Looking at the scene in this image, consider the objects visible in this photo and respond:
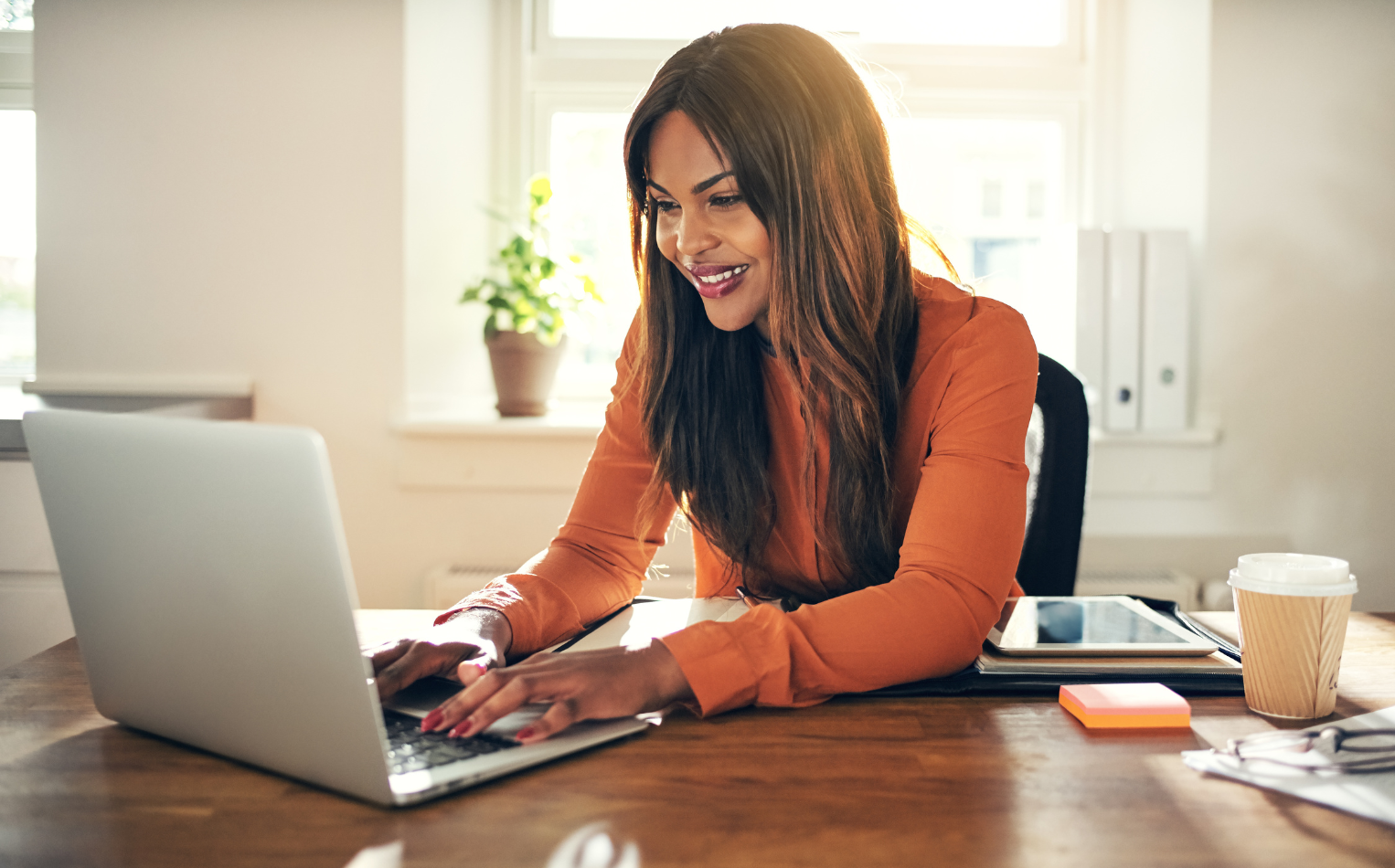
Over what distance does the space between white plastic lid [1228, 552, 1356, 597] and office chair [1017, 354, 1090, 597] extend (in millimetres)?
483

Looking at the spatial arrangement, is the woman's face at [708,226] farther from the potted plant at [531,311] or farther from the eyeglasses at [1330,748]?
the potted plant at [531,311]

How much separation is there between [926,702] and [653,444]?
486 mm

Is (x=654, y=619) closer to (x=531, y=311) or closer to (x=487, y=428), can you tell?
(x=487, y=428)

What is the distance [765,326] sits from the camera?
117cm

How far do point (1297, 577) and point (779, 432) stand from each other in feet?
1.90

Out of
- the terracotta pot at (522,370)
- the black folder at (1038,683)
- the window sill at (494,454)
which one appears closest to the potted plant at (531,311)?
the terracotta pot at (522,370)

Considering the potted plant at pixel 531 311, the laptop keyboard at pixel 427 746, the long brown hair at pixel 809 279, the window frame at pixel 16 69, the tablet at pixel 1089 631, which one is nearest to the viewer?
the laptop keyboard at pixel 427 746

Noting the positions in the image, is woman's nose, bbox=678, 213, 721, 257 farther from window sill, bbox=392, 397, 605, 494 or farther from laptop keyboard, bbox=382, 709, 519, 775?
window sill, bbox=392, 397, 605, 494

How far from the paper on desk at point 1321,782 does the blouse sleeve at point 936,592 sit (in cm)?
22

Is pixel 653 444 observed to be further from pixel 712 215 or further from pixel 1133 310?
pixel 1133 310

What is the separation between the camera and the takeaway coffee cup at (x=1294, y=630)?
28.1 inches

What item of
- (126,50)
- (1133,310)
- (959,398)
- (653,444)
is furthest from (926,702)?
(126,50)

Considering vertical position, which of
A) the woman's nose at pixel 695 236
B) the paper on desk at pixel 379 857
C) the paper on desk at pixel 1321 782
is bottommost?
the paper on desk at pixel 379 857

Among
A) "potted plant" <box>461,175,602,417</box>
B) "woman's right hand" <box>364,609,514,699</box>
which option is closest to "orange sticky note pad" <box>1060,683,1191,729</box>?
"woman's right hand" <box>364,609,514,699</box>
